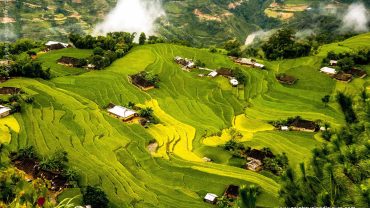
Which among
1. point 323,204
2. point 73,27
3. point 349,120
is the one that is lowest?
point 73,27

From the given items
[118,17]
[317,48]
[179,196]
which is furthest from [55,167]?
[118,17]

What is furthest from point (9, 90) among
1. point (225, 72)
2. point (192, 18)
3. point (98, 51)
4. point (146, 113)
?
point (192, 18)

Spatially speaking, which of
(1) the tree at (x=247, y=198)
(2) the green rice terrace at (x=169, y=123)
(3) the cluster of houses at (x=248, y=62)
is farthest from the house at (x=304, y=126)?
(1) the tree at (x=247, y=198)

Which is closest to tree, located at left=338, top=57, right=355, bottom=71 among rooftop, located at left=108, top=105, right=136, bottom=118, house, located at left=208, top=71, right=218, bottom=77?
house, located at left=208, top=71, right=218, bottom=77

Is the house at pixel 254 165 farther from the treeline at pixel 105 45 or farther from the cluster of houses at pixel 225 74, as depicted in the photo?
the treeline at pixel 105 45

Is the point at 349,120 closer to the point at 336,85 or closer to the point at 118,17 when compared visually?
the point at 336,85

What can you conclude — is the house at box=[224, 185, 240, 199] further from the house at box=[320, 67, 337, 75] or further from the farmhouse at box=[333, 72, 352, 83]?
the house at box=[320, 67, 337, 75]
